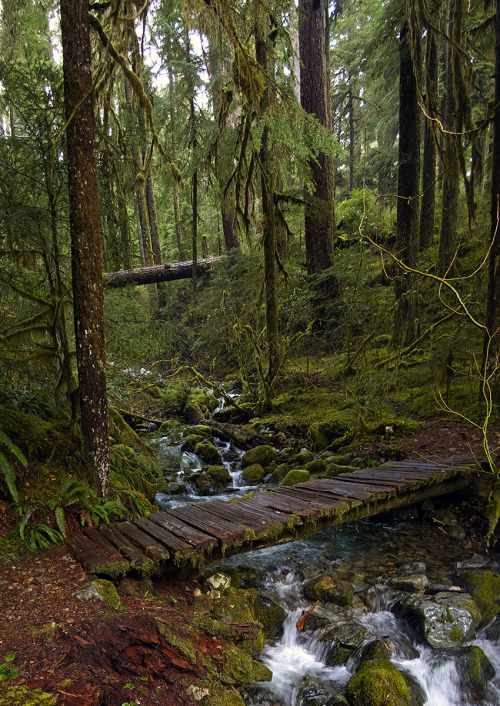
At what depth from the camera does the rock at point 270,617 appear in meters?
4.43

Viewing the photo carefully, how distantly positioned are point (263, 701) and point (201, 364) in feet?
40.6

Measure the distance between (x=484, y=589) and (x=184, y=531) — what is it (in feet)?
10.4

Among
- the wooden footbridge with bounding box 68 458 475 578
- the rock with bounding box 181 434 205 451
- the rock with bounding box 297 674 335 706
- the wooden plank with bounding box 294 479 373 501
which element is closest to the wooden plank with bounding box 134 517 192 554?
the wooden footbridge with bounding box 68 458 475 578

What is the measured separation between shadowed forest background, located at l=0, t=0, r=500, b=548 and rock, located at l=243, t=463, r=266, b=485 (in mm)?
1572

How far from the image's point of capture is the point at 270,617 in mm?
4504

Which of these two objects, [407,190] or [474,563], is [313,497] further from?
[407,190]

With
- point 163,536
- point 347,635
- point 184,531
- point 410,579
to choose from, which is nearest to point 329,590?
point 347,635

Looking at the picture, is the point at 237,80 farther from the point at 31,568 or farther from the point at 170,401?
the point at 170,401

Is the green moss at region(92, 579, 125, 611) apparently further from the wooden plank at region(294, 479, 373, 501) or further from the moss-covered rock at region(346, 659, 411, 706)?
the wooden plank at region(294, 479, 373, 501)

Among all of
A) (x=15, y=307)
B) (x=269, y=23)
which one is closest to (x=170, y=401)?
(x=15, y=307)

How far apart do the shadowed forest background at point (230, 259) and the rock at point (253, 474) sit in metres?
1.57

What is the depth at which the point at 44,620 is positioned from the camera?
2992 mm

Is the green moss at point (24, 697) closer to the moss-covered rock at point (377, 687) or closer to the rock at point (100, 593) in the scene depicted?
the rock at point (100, 593)

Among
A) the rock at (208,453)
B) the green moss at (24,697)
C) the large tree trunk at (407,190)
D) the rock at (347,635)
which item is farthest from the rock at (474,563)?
the rock at (208,453)
